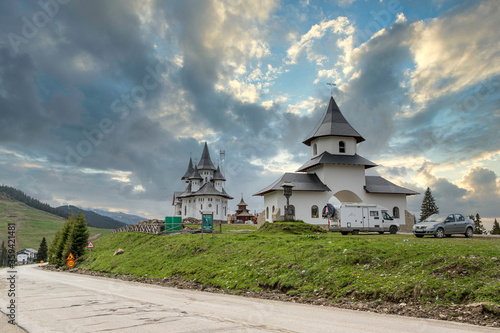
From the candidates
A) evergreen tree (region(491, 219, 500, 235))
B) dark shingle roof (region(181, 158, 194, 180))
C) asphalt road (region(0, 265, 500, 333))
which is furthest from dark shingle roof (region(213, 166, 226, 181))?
asphalt road (region(0, 265, 500, 333))

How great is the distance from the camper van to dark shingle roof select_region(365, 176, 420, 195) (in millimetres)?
13572

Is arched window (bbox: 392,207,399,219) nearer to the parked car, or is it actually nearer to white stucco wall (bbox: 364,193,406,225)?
white stucco wall (bbox: 364,193,406,225)

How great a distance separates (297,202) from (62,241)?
30739mm

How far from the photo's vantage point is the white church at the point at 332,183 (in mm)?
40062

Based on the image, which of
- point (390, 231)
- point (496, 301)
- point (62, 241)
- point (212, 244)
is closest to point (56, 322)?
point (496, 301)

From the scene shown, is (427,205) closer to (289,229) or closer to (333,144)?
(333,144)

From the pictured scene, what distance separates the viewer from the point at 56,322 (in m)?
8.40

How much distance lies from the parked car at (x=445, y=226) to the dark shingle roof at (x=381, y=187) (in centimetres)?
1923

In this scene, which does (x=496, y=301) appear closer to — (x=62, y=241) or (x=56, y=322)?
(x=56, y=322)

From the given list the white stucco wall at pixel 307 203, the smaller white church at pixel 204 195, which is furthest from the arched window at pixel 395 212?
the smaller white church at pixel 204 195

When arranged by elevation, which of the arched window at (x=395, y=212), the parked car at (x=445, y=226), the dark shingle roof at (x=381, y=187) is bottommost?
the parked car at (x=445, y=226)

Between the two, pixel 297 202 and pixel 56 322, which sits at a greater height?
pixel 297 202

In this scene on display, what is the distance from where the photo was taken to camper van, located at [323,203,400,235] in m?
27.8

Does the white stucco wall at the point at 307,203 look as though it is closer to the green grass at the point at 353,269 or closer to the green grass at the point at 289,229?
the green grass at the point at 289,229
